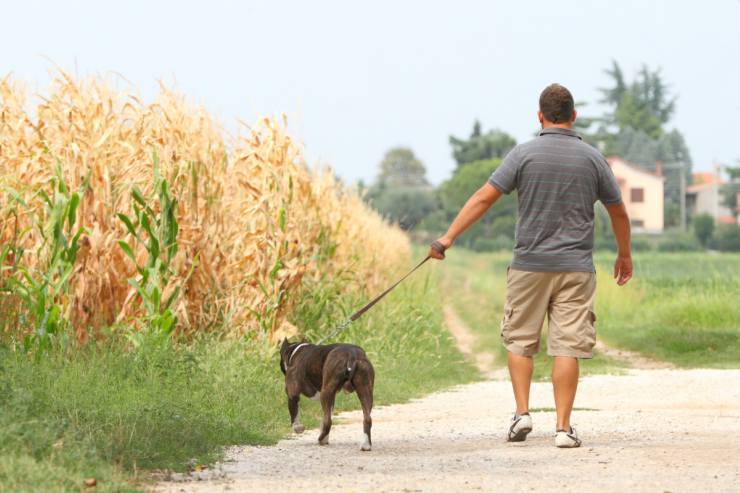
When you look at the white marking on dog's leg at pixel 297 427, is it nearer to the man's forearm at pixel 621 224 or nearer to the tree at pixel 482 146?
the man's forearm at pixel 621 224

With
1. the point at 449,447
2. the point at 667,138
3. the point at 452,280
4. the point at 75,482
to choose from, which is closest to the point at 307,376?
the point at 449,447

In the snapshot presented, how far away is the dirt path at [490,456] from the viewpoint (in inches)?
272

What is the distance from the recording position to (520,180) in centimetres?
857

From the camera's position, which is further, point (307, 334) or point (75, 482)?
point (307, 334)

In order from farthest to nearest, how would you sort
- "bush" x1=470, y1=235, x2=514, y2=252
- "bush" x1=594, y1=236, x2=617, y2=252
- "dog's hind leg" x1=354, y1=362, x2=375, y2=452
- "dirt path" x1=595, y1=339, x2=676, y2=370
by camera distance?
1. "bush" x1=470, y1=235, x2=514, y2=252
2. "bush" x1=594, y1=236, x2=617, y2=252
3. "dirt path" x1=595, y1=339, x2=676, y2=370
4. "dog's hind leg" x1=354, y1=362, x2=375, y2=452

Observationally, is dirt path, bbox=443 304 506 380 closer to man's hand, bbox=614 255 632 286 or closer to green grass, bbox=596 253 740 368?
green grass, bbox=596 253 740 368

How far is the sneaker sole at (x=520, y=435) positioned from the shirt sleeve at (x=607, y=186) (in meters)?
1.66

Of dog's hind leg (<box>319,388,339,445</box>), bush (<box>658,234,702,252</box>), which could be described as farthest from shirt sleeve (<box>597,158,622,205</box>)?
bush (<box>658,234,702,252</box>)

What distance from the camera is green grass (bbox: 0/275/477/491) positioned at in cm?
678

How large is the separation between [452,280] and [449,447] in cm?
3625

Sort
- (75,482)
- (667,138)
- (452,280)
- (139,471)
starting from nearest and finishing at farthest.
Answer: (75,482), (139,471), (452,280), (667,138)

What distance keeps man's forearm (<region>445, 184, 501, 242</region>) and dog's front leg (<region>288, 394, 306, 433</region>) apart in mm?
1753

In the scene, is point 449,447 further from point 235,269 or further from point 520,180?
point 235,269

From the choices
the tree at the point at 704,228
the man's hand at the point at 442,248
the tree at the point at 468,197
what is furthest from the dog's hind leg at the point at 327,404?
the tree at the point at 704,228
